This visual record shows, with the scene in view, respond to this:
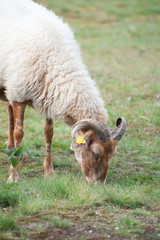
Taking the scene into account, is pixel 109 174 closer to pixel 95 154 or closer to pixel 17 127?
pixel 95 154

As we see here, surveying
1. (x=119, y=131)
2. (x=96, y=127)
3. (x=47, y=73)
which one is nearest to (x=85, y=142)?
(x=96, y=127)

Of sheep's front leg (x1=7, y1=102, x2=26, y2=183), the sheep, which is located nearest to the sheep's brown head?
the sheep

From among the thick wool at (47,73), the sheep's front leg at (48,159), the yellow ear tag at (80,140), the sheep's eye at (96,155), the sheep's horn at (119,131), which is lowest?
the sheep's front leg at (48,159)

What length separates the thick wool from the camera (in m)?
5.82

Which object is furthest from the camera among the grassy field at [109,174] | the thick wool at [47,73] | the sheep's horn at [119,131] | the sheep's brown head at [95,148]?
the thick wool at [47,73]

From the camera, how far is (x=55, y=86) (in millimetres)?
5863

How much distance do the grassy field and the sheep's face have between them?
0.21 meters

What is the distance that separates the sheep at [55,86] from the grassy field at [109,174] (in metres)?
0.44

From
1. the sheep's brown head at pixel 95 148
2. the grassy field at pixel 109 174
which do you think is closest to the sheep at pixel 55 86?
the sheep's brown head at pixel 95 148

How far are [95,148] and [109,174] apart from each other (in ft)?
3.01

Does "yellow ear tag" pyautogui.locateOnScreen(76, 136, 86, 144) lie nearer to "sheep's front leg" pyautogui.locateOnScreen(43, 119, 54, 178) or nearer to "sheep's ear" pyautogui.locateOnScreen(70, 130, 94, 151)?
"sheep's ear" pyautogui.locateOnScreen(70, 130, 94, 151)

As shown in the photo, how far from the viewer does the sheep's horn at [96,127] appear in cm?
537

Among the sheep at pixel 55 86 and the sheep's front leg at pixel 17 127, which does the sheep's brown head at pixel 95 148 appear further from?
the sheep's front leg at pixel 17 127

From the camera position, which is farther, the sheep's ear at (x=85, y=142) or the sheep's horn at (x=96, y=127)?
the sheep's ear at (x=85, y=142)
